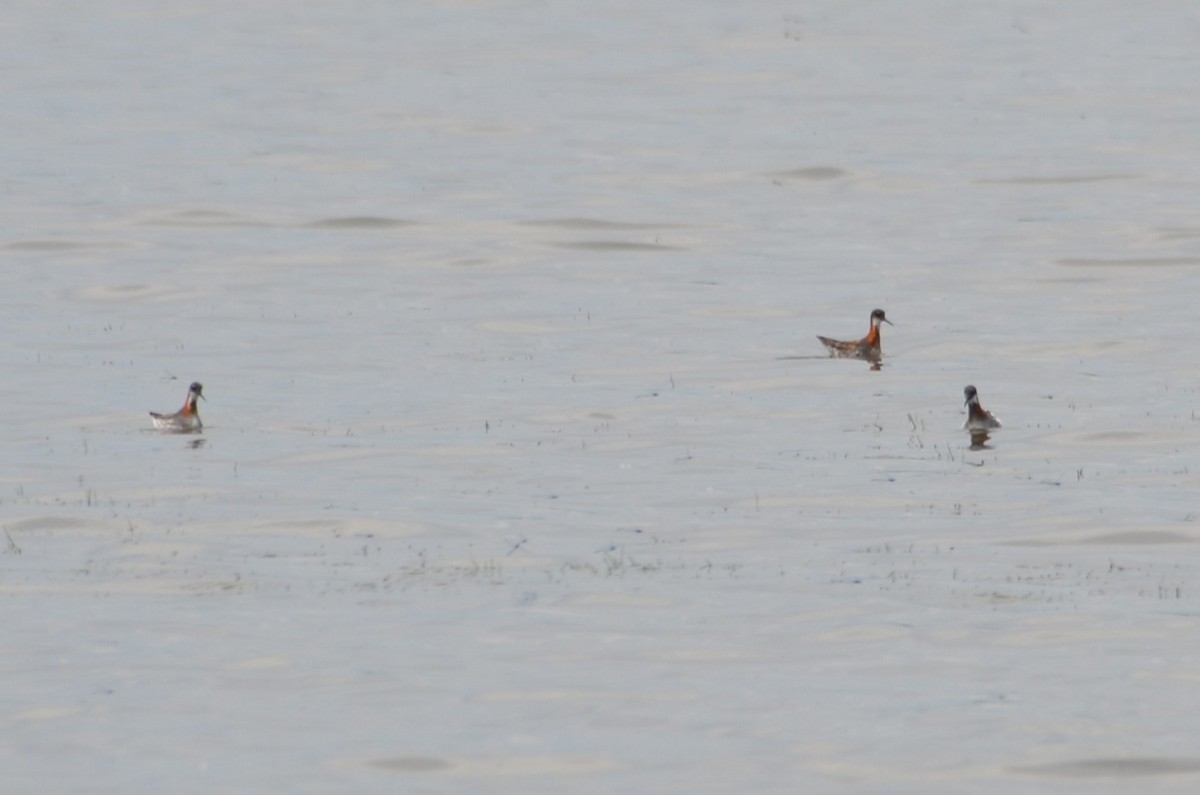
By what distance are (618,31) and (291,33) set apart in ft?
39.7

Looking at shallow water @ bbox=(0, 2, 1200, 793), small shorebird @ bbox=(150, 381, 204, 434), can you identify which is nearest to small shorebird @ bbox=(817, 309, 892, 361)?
shallow water @ bbox=(0, 2, 1200, 793)

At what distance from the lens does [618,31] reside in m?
89.5

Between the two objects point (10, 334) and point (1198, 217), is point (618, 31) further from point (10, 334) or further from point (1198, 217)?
point (10, 334)

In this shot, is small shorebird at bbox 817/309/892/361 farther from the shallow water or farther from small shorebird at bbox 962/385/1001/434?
small shorebird at bbox 962/385/1001/434

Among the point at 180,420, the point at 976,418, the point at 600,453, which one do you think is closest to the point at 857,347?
the point at 976,418

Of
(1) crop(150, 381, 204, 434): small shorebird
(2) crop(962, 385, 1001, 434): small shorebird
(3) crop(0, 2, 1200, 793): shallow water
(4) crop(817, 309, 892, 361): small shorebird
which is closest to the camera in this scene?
(3) crop(0, 2, 1200, 793): shallow water

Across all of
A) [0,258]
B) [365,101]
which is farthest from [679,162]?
[0,258]

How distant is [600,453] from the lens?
26453 mm

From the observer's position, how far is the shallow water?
16.4 m

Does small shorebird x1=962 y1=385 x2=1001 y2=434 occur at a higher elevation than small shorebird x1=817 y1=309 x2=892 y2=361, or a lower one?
lower

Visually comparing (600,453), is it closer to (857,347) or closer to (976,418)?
(976,418)

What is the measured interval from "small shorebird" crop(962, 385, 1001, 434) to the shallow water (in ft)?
1.19

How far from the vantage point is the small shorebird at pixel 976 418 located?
27156 millimetres

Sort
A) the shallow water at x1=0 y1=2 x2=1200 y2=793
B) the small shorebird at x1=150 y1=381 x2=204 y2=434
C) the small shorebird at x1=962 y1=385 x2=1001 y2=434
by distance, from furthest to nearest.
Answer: the small shorebird at x1=150 y1=381 x2=204 y2=434, the small shorebird at x1=962 y1=385 x2=1001 y2=434, the shallow water at x1=0 y1=2 x2=1200 y2=793
